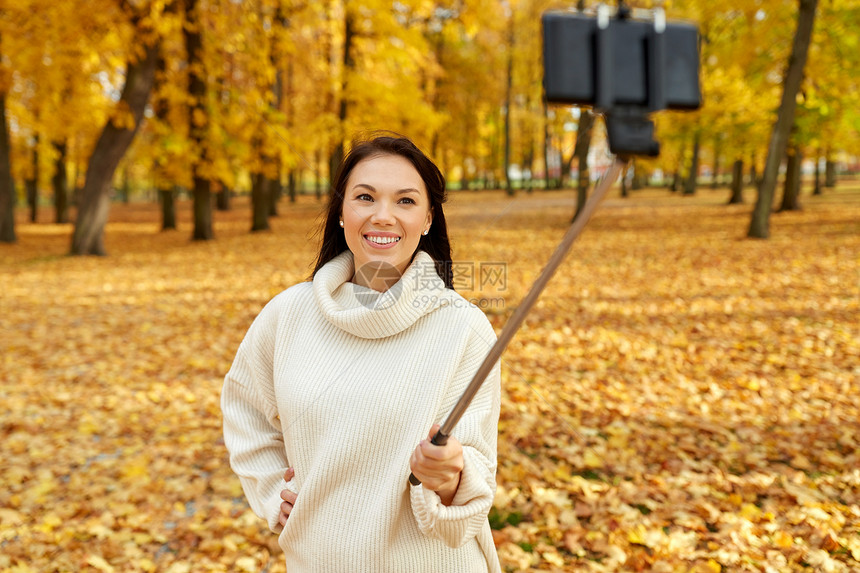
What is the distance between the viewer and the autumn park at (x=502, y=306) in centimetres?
333

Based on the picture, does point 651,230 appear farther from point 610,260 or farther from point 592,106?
point 592,106

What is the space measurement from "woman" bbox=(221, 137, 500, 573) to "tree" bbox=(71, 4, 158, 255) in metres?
12.6

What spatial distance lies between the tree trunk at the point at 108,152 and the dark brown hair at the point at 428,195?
12.6 meters

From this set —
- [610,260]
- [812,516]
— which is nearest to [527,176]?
[812,516]

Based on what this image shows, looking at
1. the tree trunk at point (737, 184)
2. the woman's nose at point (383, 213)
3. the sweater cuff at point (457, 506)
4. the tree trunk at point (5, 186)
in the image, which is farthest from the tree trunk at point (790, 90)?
the tree trunk at point (5, 186)

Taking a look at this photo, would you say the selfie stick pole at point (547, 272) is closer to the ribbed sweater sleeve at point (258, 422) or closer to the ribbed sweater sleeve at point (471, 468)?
the ribbed sweater sleeve at point (471, 468)

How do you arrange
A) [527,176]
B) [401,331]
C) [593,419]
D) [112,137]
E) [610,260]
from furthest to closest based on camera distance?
[112,137] → [610,260] → [593,419] → [527,176] → [401,331]

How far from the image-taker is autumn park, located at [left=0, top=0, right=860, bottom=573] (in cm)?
333

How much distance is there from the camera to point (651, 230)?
54.9 ft

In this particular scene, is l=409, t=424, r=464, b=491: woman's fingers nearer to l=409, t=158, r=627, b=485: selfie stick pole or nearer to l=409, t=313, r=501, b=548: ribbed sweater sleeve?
l=409, t=313, r=501, b=548: ribbed sweater sleeve

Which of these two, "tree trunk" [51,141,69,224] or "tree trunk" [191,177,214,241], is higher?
"tree trunk" [51,141,69,224]

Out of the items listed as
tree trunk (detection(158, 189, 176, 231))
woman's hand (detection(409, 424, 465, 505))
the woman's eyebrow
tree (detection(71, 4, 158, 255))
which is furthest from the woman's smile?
tree trunk (detection(158, 189, 176, 231))

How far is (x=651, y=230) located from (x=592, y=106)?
1709 cm

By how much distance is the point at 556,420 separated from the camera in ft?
16.3
